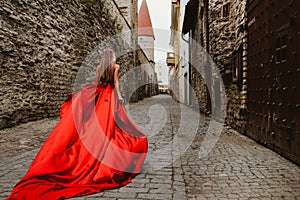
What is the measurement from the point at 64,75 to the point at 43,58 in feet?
4.42

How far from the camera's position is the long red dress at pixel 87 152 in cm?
246

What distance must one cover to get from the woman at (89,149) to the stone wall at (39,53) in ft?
11.2

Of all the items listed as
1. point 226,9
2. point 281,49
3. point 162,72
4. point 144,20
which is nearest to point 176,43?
point 226,9

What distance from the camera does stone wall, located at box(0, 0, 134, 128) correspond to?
591 cm

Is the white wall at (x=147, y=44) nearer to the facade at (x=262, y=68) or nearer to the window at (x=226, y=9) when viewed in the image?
the facade at (x=262, y=68)

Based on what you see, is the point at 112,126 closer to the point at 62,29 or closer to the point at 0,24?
the point at 0,24

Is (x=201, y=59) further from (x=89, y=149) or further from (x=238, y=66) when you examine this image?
(x=89, y=149)

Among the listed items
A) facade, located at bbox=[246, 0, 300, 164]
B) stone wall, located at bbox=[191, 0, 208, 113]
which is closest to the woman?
facade, located at bbox=[246, 0, 300, 164]

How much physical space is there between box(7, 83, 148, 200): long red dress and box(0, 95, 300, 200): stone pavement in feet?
0.63

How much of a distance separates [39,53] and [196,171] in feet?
18.8

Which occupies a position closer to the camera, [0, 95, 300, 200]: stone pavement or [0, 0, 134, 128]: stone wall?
[0, 95, 300, 200]: stone pavement

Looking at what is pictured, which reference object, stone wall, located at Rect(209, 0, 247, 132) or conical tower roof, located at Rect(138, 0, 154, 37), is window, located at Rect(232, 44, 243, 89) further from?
conical tower roof, located at Rect(138, 0, 154, 37)

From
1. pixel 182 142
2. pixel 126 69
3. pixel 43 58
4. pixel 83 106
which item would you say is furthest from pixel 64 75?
pixel 126 69

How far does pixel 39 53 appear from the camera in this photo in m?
7.14
